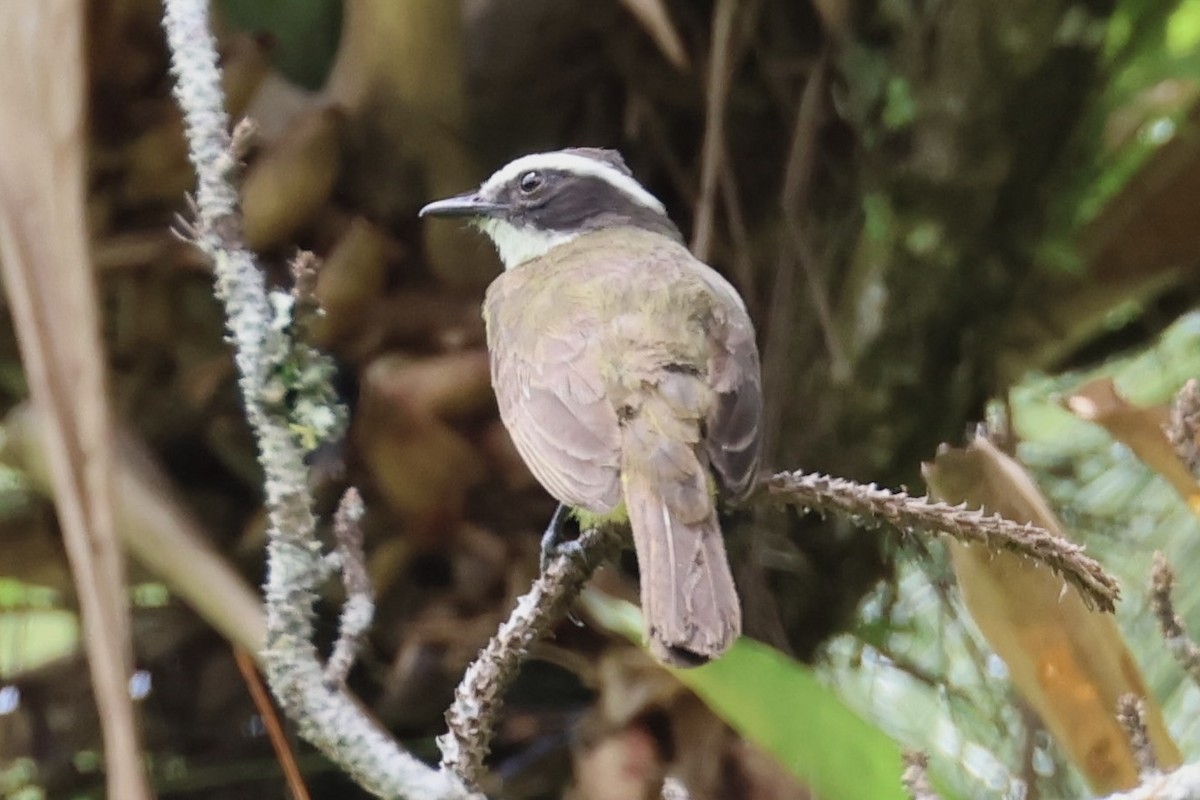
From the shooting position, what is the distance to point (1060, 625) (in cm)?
85

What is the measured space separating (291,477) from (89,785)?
27.6 inches

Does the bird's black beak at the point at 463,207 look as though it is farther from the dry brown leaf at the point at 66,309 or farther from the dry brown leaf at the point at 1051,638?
the dry brown leaf at the point at 1051,638

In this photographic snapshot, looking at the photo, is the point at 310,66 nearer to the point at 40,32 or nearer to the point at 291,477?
the point at 40,32

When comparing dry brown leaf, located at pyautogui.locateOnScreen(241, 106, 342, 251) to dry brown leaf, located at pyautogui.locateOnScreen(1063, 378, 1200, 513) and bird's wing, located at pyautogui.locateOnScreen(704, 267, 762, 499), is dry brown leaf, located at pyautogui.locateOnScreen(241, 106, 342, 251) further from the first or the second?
dry brown leaf, located at pyautogui.locateOnScreen(1063, 378, 1200, 513)

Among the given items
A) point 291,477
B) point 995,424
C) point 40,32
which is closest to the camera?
point 291,477

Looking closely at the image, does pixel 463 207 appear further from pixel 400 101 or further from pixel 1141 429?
pixel 1141 429

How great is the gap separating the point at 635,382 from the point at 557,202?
0.39m

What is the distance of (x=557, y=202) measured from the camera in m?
1.21

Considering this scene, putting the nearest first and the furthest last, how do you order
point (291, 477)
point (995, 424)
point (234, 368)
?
point (291, 477) → point (234, 368) → point (995, 424)

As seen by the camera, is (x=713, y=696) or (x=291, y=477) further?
(x=713, y=696)

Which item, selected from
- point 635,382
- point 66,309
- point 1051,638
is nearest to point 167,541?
point 66,309

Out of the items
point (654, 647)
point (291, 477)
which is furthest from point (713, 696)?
point (291, 477)

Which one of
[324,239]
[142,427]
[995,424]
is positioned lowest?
[995,424]

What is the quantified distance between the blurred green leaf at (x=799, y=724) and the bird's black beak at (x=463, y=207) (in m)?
0.37
